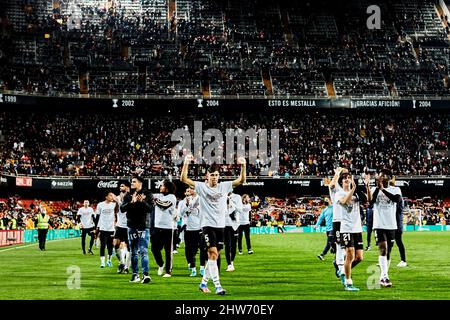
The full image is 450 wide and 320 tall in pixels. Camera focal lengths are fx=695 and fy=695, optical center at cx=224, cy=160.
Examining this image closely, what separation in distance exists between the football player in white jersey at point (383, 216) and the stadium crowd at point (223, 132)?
39.8m

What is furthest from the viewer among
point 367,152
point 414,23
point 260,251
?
point 414,23

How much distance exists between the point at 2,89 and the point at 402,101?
3409 cm

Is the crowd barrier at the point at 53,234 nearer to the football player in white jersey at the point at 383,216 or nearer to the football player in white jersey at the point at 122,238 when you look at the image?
the football player in white jersey at the point at 122,238

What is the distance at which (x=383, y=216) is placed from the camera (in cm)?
1527

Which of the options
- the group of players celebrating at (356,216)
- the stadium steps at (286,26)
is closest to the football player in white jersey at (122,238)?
the group of players celebrating at (356,216)

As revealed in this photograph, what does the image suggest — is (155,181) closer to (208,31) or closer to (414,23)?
(208,31)

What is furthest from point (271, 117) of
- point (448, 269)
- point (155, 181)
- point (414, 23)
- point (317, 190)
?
point (448, 269)

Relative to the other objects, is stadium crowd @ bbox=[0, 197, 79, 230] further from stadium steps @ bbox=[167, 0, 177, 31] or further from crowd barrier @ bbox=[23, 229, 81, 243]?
stadium steps @ bbox=[167, 0, 177, 31]

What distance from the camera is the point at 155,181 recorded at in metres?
55.0

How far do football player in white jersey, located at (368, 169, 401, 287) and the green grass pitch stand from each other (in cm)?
56

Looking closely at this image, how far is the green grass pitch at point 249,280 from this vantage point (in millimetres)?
13836

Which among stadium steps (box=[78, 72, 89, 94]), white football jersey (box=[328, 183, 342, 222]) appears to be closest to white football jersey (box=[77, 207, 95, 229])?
white football jersey (box=[328, 183, 342, 222])

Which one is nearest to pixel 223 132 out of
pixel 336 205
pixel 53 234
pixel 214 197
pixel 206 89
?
pixel 206 89

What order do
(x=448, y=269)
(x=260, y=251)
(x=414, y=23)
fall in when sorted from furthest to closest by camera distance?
(x=414, y=23), (x=260, y=251), (x=448, y=269)
